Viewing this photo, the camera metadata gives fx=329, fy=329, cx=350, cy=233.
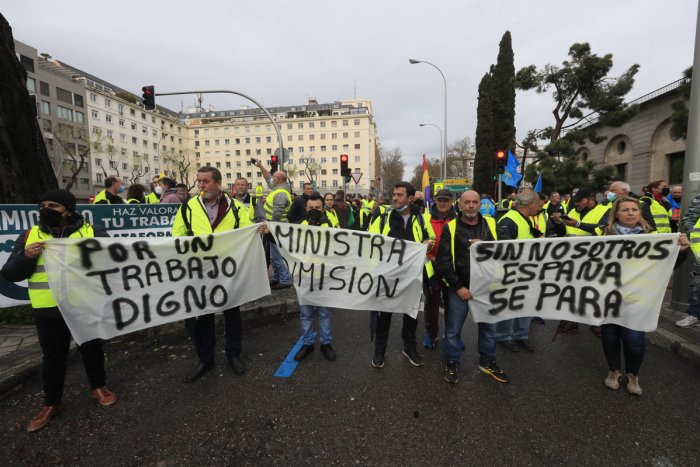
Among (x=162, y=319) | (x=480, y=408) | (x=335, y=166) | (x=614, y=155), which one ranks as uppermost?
(x=335, y=166)

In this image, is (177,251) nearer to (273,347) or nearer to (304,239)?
(304,239)

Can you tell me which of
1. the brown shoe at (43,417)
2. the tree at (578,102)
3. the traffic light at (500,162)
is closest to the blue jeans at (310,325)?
the brown shoe at (43,417)

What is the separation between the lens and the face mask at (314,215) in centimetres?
399

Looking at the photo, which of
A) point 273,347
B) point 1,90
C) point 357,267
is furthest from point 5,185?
point 357,267

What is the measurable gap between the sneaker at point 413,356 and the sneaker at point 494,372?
0.62 meters

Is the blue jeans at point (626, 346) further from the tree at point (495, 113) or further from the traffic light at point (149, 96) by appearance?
the tree at point (495, 113)

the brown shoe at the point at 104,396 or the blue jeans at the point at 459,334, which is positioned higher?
the blue jeans at the point at 459,334

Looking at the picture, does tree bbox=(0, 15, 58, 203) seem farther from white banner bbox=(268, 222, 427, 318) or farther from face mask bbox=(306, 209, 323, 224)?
face mask bbox=(306, 209, 323, 224)

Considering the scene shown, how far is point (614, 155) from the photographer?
29.5m

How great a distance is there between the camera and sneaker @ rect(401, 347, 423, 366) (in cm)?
355

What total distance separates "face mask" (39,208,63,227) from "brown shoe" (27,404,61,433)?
151 cm

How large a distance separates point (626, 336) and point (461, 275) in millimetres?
1562

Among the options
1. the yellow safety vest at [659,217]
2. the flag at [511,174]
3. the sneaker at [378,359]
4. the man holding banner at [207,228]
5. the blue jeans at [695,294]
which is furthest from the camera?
the flag at [511,174]

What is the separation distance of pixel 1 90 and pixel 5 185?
1.45 metres
